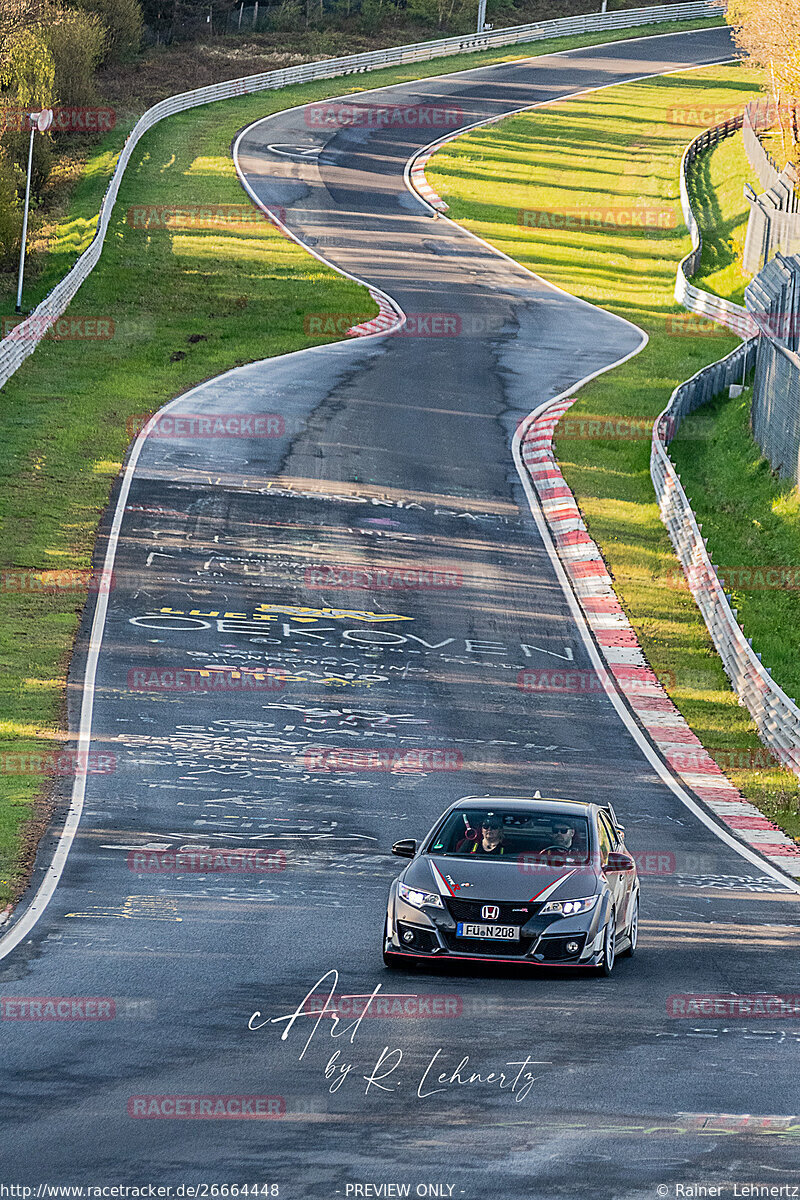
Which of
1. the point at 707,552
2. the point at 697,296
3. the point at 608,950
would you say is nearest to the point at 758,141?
the point at 697,296

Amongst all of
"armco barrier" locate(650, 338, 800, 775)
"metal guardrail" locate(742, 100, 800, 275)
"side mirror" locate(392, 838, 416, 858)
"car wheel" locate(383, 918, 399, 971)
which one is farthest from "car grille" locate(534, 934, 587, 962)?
"metal guardrail" locate(742, 100, 800, 275)

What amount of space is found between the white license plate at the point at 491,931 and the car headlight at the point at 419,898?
9.6 inches

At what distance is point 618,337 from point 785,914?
3675cm

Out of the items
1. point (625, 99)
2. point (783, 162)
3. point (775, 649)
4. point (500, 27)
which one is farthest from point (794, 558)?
point (500, 27)

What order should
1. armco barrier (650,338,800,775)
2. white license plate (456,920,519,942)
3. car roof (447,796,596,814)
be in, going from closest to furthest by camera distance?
white license plate (456,920,519,942) → car roof (447,796,596,814) → armco barrier (650,338,800,775)

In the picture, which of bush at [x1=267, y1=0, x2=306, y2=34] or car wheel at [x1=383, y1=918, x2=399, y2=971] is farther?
bush at [x1=267, y1=0, x2=306, y2=34]

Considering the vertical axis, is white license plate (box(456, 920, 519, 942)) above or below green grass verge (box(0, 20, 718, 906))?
above

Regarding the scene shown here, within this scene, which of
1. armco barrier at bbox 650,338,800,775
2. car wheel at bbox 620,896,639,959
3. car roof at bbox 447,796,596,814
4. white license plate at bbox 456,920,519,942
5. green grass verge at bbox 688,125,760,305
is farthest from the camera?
green grass verge at bbox 688,125,760,305

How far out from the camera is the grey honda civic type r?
39.9 feet

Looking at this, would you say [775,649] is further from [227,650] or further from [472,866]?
[472,866]

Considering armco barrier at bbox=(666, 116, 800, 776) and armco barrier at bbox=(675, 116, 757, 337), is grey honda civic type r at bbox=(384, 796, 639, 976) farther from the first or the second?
armco barrier at bbox=(675, 116, 757, 337)

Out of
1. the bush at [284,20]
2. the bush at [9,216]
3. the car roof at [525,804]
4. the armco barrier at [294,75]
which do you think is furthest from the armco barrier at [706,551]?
the bush at [284,20]

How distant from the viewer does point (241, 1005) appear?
11.4 meters

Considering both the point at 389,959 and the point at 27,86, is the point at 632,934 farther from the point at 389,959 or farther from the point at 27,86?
the point at 27,86
